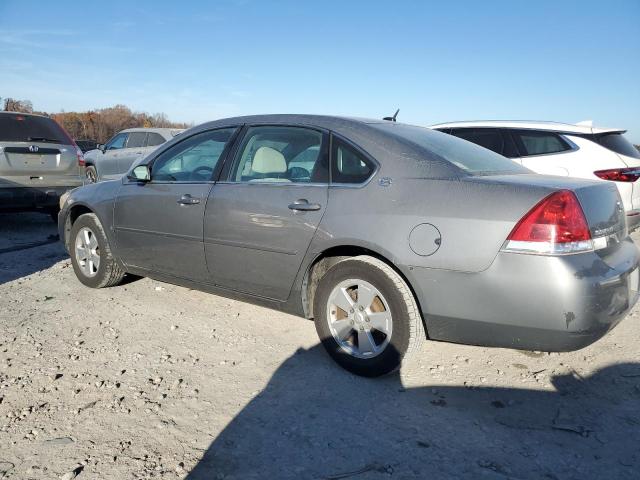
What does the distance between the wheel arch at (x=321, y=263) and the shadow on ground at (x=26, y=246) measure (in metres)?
3.28

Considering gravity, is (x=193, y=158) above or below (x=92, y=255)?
above

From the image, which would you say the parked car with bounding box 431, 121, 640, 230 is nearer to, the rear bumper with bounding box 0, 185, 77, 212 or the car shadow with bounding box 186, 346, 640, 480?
the car shadow with bounding box 186, 346, 640, 480

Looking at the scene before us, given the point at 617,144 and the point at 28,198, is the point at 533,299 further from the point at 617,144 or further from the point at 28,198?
the point at 28,198

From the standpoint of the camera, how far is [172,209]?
3.76 metres

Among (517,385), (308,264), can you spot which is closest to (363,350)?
(308,264)

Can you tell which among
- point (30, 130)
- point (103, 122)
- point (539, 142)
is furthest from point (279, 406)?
point (103, 122)

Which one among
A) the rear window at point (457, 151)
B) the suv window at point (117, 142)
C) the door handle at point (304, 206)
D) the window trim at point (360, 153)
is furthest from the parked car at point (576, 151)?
the suv window at point (117, 142)

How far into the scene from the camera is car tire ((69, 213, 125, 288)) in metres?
4.38

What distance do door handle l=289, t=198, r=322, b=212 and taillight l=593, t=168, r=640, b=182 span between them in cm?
370

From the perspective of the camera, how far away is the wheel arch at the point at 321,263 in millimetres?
2930

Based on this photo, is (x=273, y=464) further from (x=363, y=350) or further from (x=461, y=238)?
(x=461, y=238)

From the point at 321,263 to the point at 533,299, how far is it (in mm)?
1272

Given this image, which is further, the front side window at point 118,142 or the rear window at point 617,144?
the front side window at point 118,142

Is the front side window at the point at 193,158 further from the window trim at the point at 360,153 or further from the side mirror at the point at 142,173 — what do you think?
the window trim at the point at 360,153
